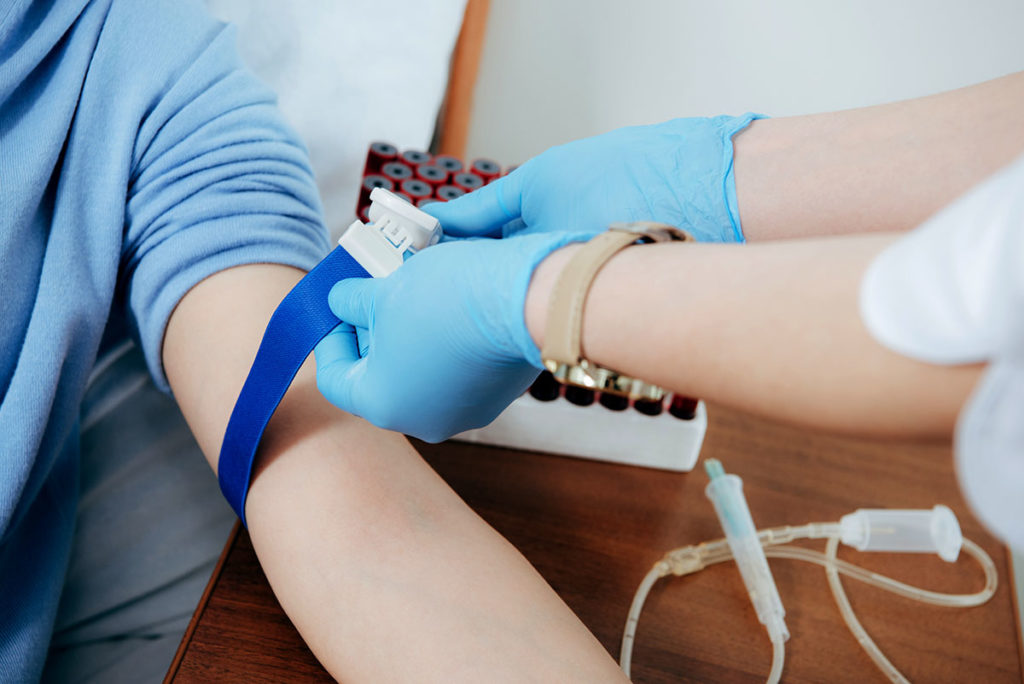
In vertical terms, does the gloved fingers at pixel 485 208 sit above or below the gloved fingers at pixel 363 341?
above

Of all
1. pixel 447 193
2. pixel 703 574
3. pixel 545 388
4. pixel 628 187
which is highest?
pixel 628 187

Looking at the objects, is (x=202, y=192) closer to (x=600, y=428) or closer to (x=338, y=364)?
(x=338, y=364)

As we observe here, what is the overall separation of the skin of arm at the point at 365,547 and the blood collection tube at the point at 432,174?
0.32 metres

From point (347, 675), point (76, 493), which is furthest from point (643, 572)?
point (76, 493)

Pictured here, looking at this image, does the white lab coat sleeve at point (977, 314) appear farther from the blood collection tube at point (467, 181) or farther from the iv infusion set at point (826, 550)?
the blood collection tube at point (467, 181)

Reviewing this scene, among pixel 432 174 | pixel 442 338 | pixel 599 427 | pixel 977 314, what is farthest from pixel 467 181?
pixel 977 314

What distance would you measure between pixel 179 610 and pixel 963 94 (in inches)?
36.0

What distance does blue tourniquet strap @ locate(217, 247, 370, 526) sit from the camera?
61 cm

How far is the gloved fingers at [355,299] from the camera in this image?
575 millimetres

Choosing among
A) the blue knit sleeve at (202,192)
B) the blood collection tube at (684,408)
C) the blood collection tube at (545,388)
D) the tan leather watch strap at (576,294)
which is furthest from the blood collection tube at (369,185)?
the tan leather watch strap at (576,294)

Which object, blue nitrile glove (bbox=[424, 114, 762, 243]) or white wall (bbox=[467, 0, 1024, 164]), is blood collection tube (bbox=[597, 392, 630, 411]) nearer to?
blue nitrile glove (bbox=[424, 114, 762, 243])

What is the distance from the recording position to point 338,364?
2.01 ft

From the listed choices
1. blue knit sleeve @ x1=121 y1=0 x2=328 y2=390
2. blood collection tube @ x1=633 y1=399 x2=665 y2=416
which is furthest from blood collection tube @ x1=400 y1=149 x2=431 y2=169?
blood collection tube @ x1=633 y1=399 x2=665 y2=416

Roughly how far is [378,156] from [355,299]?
1.55 ft
